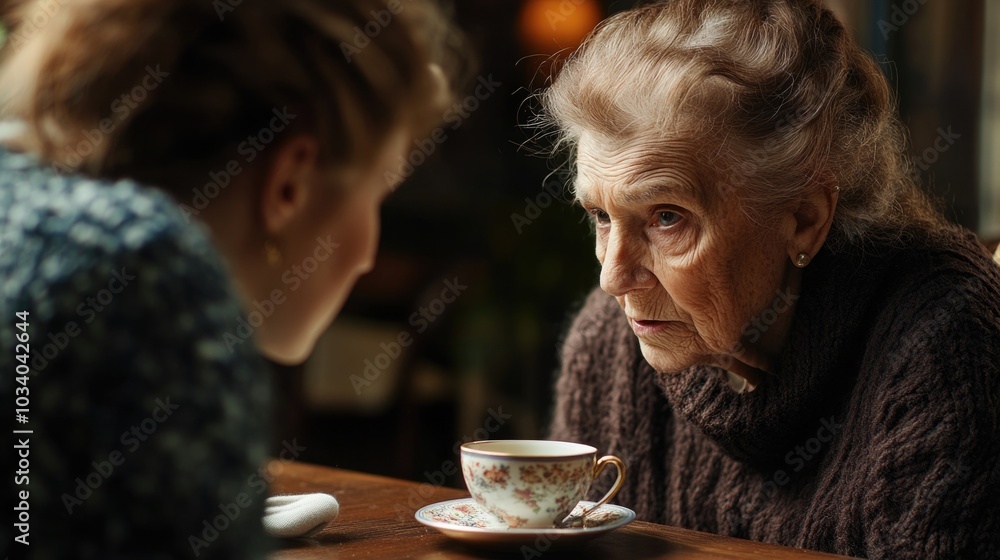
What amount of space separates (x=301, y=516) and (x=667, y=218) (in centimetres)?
64

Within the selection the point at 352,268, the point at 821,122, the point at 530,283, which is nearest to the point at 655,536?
the point at 352,268

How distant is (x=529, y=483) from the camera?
1.05 m

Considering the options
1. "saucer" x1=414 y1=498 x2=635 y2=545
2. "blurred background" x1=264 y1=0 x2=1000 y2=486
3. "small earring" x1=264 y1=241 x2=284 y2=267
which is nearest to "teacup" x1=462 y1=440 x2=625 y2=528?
"saucer" x1=414 y1=498 x2=635 y2=545

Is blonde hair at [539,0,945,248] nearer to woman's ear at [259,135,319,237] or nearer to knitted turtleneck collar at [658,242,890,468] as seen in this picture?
knitted turtleneck collar at [658,242,890,468]

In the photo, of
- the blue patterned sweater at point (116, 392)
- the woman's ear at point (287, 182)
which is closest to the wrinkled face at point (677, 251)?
the woman's ear at point (287, 182)

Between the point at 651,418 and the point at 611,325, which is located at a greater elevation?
the point at 611,325

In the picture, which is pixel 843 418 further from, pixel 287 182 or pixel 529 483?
pixel 287 182

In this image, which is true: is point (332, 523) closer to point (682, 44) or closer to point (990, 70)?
point (682, 44)

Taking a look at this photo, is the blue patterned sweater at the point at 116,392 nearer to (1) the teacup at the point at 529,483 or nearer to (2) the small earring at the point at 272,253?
(2) the small earring at the point at 272,253

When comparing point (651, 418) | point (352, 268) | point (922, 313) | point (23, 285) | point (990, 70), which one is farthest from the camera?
point (990, 70)

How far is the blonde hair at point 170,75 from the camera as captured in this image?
0.70 m

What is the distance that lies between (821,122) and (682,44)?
0.22m

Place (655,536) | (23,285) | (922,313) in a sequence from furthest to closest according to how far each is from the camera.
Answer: (922,313), (655,536), (23,285)

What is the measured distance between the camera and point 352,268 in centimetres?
94
